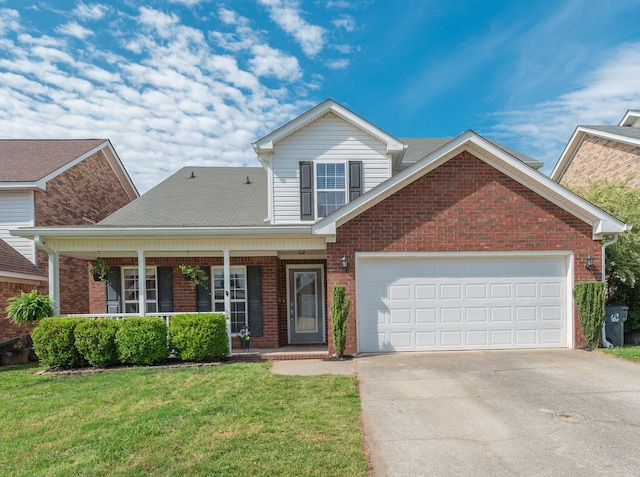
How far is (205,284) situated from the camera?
11.1 meters

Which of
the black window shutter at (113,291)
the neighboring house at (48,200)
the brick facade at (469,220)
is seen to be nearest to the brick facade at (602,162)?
the brick facade at (469,220)

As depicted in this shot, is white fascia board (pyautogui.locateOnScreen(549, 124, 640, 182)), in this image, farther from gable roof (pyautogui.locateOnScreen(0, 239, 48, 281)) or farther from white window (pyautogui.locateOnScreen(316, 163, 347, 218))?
gable roof (pyautogui.locateOnScreen(0, 239, 48, 281))

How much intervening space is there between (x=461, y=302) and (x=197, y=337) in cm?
611

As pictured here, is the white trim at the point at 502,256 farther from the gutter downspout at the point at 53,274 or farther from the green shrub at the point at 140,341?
the gutter downspout at the point at 53,274

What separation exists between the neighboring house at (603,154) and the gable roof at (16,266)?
18.7 meters

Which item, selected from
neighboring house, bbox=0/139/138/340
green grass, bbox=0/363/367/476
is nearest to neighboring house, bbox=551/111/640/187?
green grass, bbox=0/363/367/476

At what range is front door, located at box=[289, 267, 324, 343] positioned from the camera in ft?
37.3

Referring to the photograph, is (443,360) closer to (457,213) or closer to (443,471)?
(457,213)

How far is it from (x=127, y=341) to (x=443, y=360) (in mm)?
6788

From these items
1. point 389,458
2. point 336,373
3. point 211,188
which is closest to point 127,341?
point 336,373

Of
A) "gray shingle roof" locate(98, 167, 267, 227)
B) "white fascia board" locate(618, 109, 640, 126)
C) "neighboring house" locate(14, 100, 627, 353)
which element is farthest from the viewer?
"white fascia board" locate(618, 109, 640, 126)

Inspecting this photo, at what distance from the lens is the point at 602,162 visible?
49.0 feet

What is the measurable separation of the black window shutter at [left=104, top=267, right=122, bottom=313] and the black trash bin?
12759mm

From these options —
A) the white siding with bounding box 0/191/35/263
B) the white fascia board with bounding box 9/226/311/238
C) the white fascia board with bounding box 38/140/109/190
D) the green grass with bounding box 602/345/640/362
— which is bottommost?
the green grass with bounding box 602/345/640/362
